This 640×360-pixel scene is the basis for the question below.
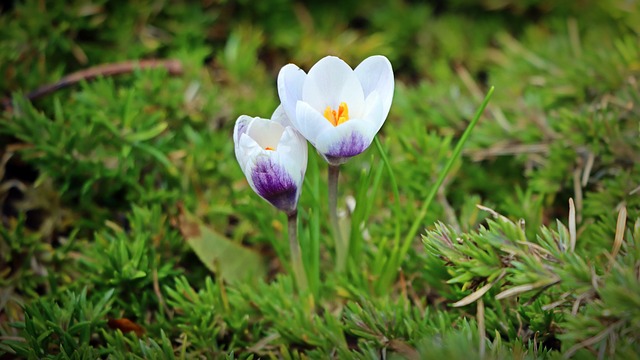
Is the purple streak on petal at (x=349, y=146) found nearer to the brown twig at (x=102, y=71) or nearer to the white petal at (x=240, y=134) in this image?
the white petal at (x=240, y=134)

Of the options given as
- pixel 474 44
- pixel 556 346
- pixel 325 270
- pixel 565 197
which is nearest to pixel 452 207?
pixel 565 197

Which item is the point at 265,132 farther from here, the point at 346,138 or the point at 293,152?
the point at 346,138

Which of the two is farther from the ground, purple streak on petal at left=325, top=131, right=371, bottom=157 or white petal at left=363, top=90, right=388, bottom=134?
white petal at left=363, top=90, right=388, bottom=134

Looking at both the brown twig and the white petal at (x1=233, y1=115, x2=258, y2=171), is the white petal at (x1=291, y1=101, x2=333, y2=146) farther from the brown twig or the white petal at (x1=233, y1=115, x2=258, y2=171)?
the brown twig

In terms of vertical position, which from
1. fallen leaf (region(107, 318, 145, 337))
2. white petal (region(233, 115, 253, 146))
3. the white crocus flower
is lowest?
fallen leaf (region(107, 318, 145, 337))

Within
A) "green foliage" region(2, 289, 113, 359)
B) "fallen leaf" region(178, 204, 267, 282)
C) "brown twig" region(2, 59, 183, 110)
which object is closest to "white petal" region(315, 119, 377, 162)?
"fallen leaf" region(178, 204, 267, 282)
